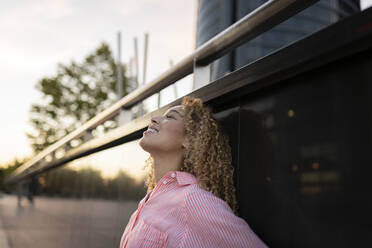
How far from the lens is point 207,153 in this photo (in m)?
2.11

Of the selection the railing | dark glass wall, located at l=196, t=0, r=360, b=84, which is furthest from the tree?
the railing

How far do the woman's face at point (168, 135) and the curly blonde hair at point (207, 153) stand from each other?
0.05 metres

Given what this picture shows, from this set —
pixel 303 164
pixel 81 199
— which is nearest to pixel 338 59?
pixel 303 164

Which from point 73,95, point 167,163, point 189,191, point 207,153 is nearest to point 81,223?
point 167,163

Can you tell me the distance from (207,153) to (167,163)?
0.29 metres

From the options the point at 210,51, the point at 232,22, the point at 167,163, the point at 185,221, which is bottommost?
the point at 185,221

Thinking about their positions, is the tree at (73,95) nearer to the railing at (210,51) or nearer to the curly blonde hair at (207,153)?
the railing at (210,51)

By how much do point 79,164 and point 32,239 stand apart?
5.09 meters

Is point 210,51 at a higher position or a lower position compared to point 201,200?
higher

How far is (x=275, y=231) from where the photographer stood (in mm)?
1633

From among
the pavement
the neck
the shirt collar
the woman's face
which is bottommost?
the pavement

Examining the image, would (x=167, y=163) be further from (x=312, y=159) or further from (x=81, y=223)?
(x=81, y=223)

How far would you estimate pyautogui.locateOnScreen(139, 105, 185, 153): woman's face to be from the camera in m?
2.23

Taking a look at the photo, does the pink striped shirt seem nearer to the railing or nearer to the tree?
the railing
